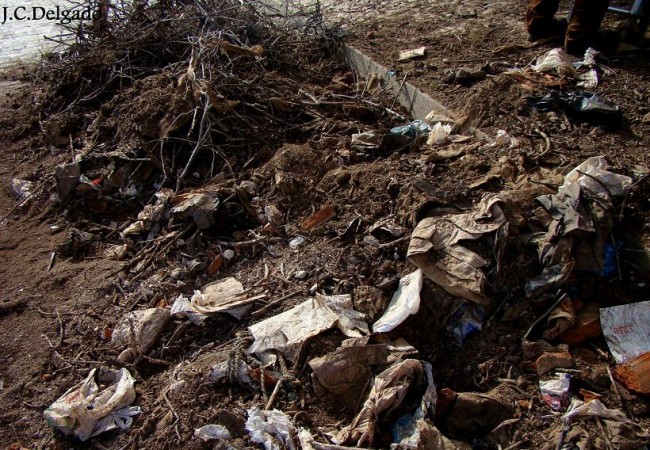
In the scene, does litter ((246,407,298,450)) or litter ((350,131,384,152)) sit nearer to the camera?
litter ((246,407,298,450))

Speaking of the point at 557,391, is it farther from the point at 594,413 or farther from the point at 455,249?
the point at 455,249

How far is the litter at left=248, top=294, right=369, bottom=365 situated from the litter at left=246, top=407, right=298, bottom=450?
289mm

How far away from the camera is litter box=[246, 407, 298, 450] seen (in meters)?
2.14

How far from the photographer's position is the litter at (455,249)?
8.38ft

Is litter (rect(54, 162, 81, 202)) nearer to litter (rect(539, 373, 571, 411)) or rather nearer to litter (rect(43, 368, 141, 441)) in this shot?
litter (rect(43, 368, 141, 441))

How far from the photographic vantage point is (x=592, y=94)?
3.66 m

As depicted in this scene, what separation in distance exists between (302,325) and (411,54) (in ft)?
10.7

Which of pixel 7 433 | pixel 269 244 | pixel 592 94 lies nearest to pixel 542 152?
pixel 592 94

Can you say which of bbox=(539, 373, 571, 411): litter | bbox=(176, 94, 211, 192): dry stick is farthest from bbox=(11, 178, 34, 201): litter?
bbox=(539, 373, 571, 411): litter

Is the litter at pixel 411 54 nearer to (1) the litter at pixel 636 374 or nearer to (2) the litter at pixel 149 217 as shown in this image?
(2) the litter at pixel 149 217

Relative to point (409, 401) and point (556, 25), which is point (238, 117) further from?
point (556, 25)

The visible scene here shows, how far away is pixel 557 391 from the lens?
2.32 meters

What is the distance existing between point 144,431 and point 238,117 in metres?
2.47

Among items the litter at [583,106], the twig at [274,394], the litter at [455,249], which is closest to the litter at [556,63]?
the litter at [583,106]
